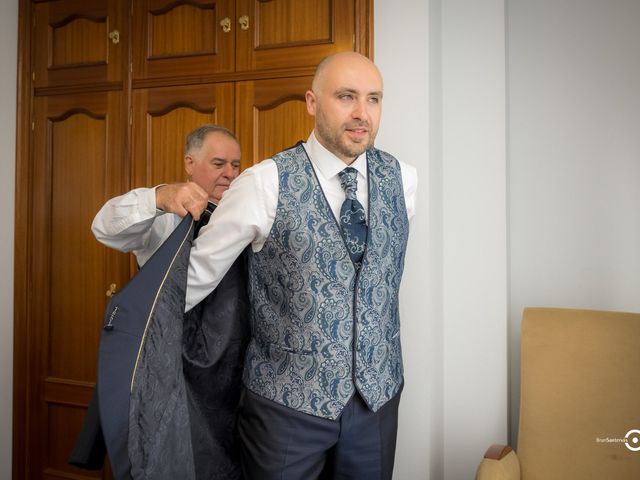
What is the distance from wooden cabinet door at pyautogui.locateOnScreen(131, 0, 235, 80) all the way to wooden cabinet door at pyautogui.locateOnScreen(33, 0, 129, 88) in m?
0.08

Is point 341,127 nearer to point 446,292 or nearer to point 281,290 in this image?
point 281,290

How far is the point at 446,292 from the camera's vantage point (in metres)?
2.23

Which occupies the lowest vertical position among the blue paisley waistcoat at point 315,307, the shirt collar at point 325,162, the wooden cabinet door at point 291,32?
the blue paisley waistcoat at point 315,307

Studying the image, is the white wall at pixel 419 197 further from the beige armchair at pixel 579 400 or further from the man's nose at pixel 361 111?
the man's nose at pixel 361 111

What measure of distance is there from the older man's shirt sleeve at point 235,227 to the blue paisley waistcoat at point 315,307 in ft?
0.10

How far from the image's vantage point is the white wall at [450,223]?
81.0 inches

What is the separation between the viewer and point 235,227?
60.9 inches

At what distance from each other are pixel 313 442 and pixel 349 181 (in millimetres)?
704

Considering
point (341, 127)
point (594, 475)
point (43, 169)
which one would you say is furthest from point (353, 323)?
point (43, 169)

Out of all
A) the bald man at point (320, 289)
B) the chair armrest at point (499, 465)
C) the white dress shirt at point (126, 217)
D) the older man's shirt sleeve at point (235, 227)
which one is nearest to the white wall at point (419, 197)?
the chair armrest at point (499, 465)

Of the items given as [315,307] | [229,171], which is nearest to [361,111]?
[315,307]

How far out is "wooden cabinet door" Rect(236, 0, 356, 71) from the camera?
6.84ft

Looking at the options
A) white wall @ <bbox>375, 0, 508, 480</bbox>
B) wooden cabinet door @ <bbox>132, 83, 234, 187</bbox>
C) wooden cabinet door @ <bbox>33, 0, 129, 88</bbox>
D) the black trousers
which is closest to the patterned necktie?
the black trousers

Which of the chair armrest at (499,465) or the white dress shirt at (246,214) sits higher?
the white dress shirt at (246,214)
